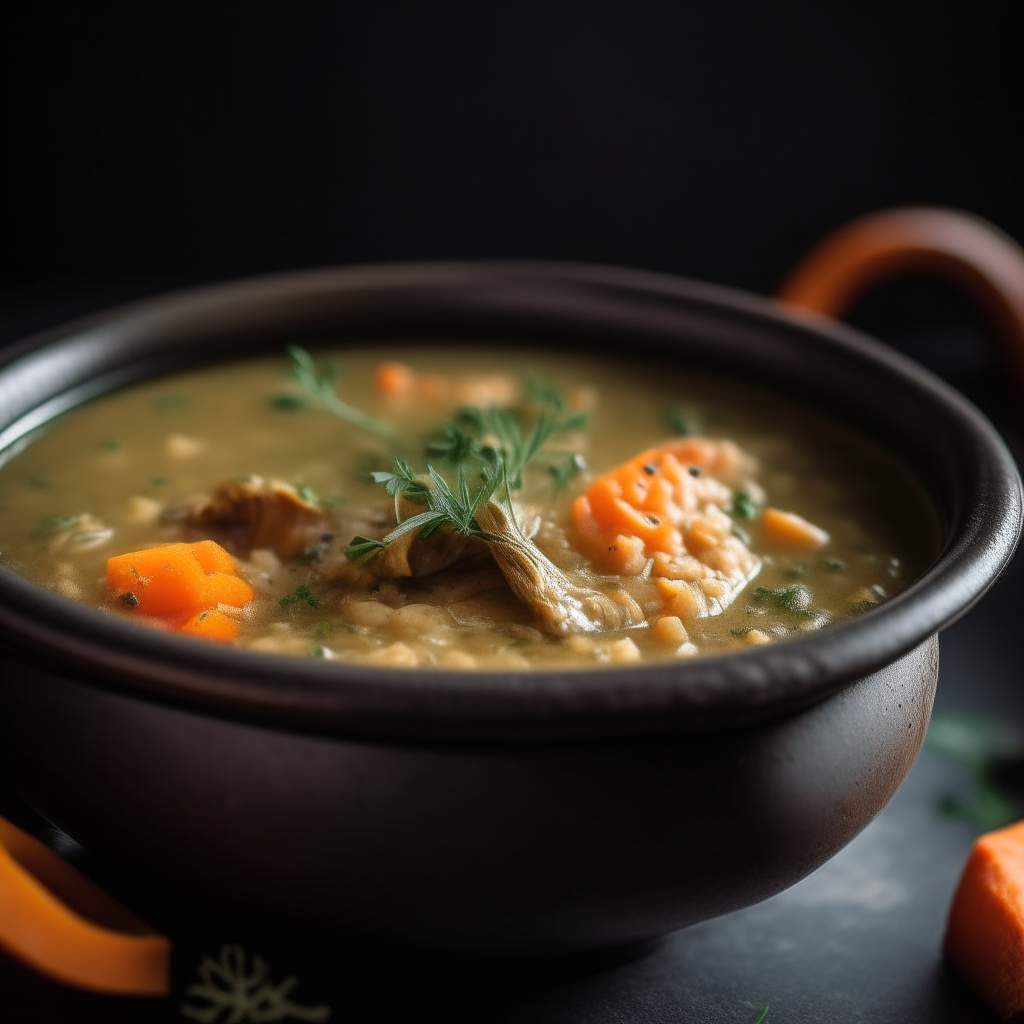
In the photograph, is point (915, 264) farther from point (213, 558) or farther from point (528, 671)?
point (528, 671)

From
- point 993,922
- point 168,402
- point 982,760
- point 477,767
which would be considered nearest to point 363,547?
point 477,767

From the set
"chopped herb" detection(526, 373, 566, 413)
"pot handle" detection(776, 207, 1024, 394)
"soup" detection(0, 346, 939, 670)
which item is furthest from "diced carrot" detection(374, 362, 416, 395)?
"pot handle" detection(776, 207, 1024, 394)

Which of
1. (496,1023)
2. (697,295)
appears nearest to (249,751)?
(496,1023)

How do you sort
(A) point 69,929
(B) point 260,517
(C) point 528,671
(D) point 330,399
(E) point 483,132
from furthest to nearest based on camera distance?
1. (E) point 483,132
2. (D) point 330,399
3. (B) point 260,517
4. (A) point 69,929
5. (C) point 528,671

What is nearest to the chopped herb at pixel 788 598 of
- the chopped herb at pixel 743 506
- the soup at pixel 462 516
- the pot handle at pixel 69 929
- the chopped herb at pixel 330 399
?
the soup at pixel 462 516

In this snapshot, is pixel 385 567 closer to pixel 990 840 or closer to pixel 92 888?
pixel 92 888

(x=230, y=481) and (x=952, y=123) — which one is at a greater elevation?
(x=952, y=123)

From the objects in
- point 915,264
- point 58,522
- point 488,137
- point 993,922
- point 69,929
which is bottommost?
point 993,922
